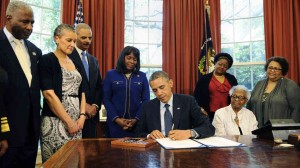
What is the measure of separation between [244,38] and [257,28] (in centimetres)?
29

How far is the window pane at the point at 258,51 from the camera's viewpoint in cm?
530

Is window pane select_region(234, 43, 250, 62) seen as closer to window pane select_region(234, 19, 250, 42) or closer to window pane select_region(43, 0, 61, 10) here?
window pane select_region(234, 19, 250, 42)

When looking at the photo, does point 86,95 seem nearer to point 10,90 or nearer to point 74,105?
point 74,105

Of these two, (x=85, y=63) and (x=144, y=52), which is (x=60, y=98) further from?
(x=144, y=52)

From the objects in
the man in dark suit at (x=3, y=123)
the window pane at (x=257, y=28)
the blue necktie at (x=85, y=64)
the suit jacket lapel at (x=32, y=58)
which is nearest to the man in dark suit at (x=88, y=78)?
the blue necktie at (x=85, y=64)

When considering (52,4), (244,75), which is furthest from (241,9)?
(52,4)

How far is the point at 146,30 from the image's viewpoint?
5609mm

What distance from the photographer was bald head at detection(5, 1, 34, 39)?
2.07 metres

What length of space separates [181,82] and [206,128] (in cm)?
327

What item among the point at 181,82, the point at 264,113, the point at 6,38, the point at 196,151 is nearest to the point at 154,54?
the point at 181,82

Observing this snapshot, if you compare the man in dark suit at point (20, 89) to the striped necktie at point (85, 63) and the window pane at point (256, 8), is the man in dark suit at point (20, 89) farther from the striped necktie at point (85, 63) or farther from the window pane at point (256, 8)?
the window pane at point (256, 8)

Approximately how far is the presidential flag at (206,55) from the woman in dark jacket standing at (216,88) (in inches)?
40.8

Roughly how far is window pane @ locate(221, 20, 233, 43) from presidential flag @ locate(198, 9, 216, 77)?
76cm

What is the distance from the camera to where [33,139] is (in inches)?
82.7
